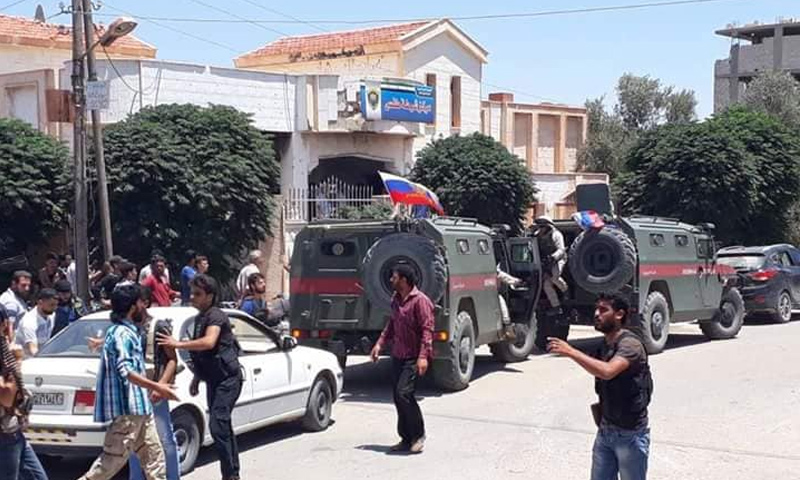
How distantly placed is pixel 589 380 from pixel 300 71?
23.2 metres

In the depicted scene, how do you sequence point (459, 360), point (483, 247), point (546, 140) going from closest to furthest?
point (459, 360)
point (483, 247)
point (546, 140)

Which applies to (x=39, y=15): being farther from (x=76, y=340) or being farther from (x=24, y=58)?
(x=76, y=340)

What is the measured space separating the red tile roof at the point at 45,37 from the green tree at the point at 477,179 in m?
10.2

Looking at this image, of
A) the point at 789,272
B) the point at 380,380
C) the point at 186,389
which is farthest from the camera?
the point at 789,272

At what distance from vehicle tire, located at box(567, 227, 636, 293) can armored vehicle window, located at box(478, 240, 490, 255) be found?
236 centimetres

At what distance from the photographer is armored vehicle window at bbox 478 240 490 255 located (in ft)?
47.8

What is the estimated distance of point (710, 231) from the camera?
772 inches

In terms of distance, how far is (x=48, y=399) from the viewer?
8.61m

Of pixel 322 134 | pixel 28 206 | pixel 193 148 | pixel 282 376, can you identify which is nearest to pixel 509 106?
pixel 322 134

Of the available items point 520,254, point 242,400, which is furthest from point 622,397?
point 520,254

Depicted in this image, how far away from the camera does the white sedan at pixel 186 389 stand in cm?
852

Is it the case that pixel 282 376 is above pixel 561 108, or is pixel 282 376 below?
below

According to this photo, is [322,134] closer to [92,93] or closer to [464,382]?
[92,93]

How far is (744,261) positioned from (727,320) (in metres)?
3.31
